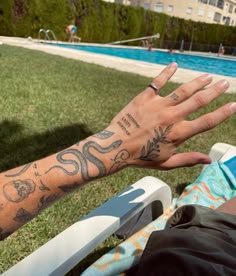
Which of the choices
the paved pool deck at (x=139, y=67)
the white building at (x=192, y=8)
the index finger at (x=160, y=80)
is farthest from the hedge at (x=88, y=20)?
the index finger at (x=160, y=80)

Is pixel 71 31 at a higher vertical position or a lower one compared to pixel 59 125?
higher

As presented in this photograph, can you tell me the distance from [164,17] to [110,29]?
769 centimetres

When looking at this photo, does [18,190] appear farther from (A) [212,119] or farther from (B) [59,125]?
(B) [59,125]

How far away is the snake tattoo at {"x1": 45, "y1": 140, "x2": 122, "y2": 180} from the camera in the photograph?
4.06ft

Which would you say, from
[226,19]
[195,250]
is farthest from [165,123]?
[226,19]

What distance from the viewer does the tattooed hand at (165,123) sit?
50.8 inches

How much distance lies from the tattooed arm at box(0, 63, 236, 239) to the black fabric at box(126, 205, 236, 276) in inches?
10.9

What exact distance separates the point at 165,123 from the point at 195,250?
47cm

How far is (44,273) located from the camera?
1.23 meters

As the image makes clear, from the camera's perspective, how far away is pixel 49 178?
120cm

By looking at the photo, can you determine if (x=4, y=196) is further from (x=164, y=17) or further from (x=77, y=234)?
(x=164, y=17)

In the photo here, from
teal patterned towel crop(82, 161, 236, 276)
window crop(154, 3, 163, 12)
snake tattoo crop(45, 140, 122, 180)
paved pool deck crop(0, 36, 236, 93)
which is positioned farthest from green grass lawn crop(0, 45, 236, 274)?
window crop(154, 3, 163, 12)

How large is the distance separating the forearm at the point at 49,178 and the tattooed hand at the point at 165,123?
0.21 ft

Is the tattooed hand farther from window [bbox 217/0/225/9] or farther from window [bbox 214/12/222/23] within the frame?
window [bbox 217/0/225/9]
